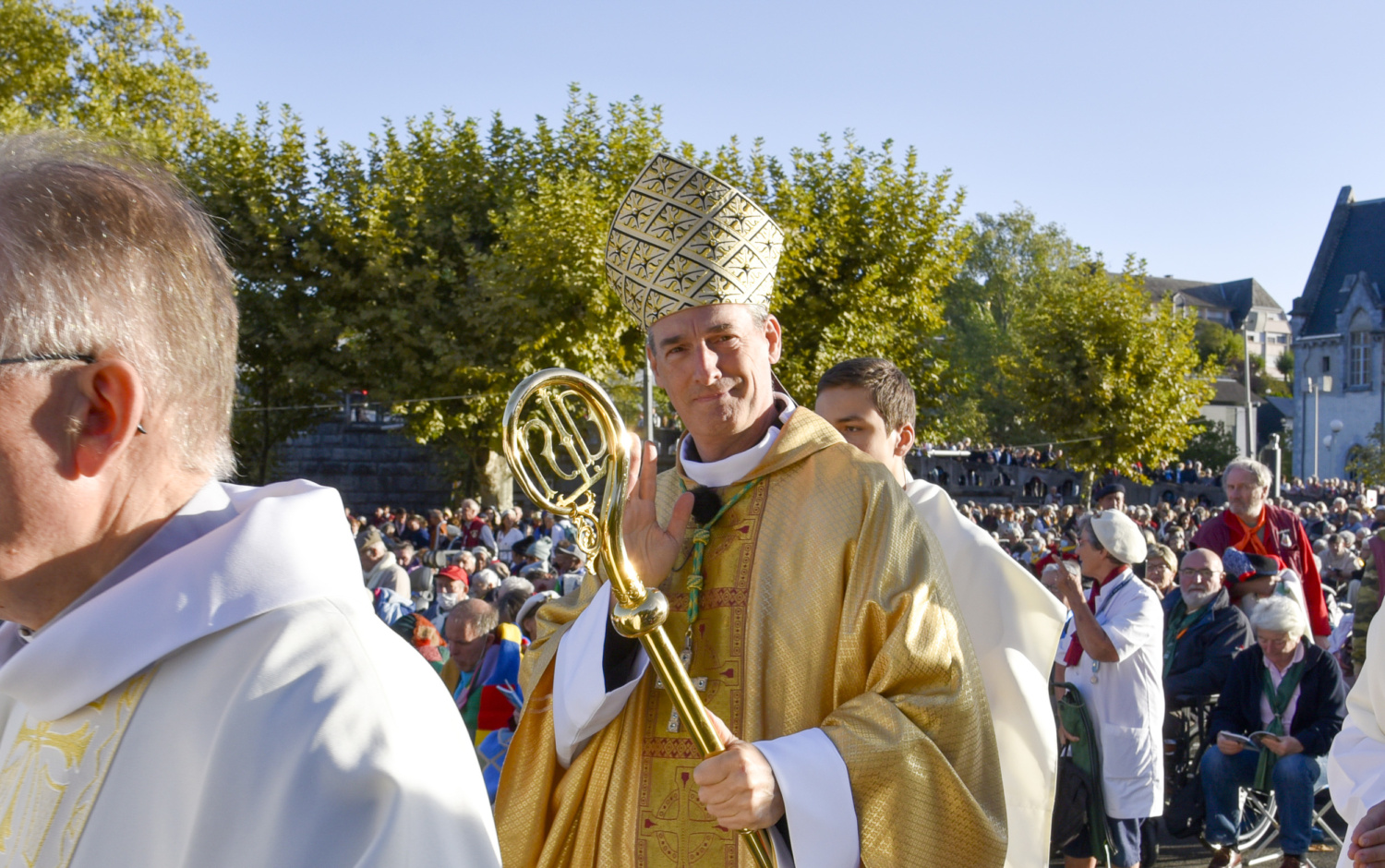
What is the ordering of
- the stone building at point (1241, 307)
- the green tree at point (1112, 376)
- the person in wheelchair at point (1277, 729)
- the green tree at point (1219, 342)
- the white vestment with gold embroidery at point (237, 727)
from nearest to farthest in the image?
the white vestment with gold embroidery at point (237, 727) → the person in wheelchair at point (1277, 729) → the green tree at point (1112, 376) → the green tree at point (1219, 342) → the stone building at point (1241, 307)

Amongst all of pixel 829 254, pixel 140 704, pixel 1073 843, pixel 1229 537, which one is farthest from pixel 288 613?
pixel 829 254

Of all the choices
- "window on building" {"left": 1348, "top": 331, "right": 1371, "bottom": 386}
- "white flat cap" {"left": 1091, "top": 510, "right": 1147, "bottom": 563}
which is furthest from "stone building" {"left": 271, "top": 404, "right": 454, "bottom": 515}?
"window on building" {"left": 1348, "top": 331, "right": 1371, "bottom": 386}

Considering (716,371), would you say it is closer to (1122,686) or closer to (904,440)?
(904,440)

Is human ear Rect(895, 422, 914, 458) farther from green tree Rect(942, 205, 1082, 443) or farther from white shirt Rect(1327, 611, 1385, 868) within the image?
green tree Rect(942, 205, 1082, 443)

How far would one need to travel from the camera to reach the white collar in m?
2.75

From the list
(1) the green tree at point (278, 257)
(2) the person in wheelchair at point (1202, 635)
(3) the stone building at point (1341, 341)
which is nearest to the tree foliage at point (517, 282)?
(1) the green tree at point (278, 257)

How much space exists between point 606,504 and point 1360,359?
67904 mm

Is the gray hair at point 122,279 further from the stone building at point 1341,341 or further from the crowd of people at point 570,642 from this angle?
the stone building at point 1341,341

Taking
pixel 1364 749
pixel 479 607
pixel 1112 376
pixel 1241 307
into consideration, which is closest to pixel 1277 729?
pixel 1364 749

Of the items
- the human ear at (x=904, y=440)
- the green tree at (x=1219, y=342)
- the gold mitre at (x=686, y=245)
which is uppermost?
the green tree at (x=1219, y=342)

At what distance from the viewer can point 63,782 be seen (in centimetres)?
122

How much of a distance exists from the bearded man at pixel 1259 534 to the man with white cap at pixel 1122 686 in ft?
7.46

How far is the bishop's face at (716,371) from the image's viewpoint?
8.96 feet

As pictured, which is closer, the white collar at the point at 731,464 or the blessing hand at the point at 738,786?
the blessing hand at the point at 738,786
